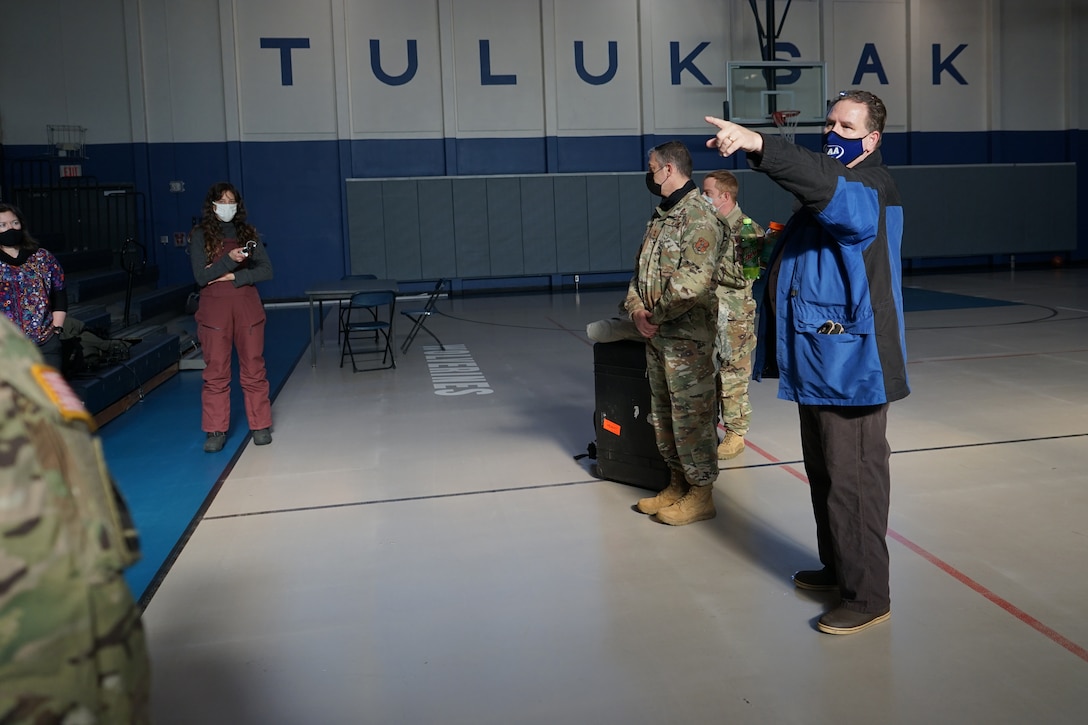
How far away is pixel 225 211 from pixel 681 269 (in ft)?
10.0

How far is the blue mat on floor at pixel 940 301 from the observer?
1300 cm

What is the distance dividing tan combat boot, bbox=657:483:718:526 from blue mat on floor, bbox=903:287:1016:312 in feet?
29.5

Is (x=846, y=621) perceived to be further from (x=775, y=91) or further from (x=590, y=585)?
(x=775, y=91)

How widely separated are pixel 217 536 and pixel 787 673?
107 inches

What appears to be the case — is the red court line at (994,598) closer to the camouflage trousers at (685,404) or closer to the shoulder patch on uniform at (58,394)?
the camouflage trousers at (685,404)

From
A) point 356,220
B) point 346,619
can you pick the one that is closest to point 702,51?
point 356,220

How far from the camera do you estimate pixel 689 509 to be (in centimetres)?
440

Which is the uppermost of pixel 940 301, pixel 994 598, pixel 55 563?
pixel 55 563

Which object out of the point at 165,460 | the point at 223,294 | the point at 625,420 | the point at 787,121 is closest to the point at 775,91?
the point at 787,121

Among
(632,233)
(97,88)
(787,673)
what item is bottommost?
(787,673)

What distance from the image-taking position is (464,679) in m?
2.96

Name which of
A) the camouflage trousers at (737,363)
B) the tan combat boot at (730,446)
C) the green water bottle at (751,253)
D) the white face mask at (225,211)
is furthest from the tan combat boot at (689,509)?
the white face mask at (225,211)

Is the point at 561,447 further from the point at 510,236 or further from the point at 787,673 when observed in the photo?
the point at 510,236

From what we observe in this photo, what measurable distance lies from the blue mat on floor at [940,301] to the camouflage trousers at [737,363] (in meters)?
7.60
